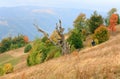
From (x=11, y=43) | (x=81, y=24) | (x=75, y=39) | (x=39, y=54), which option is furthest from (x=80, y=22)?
(x=11, y=43)

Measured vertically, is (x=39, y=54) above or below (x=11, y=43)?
above

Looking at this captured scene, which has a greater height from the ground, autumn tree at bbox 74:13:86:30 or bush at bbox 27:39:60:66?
autumn tree at bbox 74:13:86:30

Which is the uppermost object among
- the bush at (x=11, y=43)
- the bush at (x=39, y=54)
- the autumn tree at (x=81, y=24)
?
the autumn tree at (x=81, y=24)

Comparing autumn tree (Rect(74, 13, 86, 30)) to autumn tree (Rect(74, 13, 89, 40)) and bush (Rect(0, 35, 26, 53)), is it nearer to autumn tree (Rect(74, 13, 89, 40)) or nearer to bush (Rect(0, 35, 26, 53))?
autumn tree (Rect(74, 13, 89, 40))

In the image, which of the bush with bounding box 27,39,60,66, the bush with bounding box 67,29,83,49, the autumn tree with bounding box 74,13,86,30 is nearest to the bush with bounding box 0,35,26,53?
the autumn tree with bounding box 74,13,86,30

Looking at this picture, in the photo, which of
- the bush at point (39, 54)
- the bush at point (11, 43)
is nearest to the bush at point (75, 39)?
the bush at point (39, 54)

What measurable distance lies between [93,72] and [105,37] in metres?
63.3

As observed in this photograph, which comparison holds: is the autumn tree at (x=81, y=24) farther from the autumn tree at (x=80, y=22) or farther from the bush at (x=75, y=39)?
the bush at (x=75, y=39)

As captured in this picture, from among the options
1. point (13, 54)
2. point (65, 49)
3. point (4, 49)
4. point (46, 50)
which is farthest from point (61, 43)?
point (4, 49)

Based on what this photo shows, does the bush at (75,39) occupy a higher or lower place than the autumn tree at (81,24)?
lower

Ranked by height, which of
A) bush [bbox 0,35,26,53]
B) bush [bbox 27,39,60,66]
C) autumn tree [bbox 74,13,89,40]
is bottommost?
bush [bbox 0,35,26,53]

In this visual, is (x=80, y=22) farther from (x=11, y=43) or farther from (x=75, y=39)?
(x=11, y=43)

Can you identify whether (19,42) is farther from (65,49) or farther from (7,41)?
(65,49)

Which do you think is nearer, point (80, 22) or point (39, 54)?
point (39, 54)
